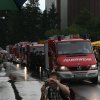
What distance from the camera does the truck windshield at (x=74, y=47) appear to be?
81.7 feet

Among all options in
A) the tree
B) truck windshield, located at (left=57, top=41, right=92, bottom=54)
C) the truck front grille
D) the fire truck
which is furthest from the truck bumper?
the tree

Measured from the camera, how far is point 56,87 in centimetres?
880

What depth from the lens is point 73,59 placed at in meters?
24.0

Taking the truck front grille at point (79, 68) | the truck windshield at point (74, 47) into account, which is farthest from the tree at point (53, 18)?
the truck front grille at point (79, 68)

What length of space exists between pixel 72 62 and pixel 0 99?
23.7 ft

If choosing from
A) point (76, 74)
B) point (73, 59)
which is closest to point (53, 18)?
point (73, 59)

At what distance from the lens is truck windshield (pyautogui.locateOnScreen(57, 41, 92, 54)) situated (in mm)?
24900

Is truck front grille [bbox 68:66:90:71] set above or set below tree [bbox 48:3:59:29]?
below

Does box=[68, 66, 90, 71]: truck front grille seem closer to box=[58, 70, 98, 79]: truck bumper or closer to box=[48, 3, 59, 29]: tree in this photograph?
box=[58, 70, 98, 79]: truck bumper

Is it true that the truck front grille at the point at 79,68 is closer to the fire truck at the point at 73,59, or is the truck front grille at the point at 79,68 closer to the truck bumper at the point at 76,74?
the fire truck at the point at 73,59

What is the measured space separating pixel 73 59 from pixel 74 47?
1.24 m

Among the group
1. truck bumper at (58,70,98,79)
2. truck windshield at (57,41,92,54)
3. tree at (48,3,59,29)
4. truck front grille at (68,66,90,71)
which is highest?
tree at (48,3,59,29)

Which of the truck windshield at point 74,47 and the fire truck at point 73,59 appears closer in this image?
the fire truck at point 73,59

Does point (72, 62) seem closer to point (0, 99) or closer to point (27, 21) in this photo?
point (0, 99)
